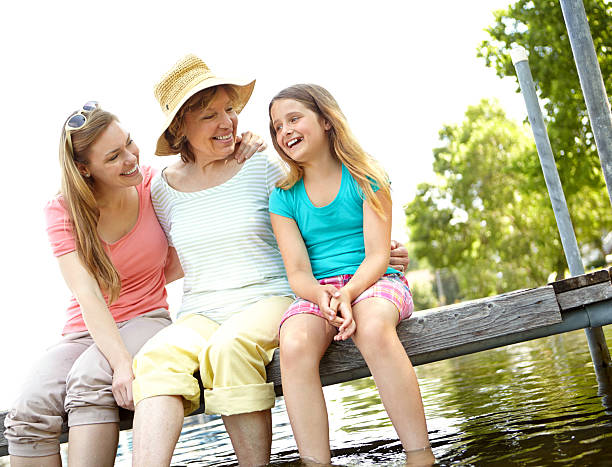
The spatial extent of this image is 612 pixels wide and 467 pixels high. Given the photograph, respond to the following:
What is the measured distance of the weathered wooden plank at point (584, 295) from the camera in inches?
117

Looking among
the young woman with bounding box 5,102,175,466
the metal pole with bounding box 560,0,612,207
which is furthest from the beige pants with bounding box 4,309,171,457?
the metal pole with bounding box 560,0,612,207

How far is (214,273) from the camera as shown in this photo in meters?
3.24

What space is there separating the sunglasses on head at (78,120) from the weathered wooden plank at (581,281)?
6.84 feet

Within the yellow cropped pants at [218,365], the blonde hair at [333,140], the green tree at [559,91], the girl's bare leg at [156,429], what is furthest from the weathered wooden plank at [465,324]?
the green tree at [559,91]

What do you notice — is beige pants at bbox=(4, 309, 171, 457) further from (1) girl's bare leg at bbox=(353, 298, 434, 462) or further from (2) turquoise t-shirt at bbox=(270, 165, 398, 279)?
(1) girl's bare leg at bbox=(353, 298, 434, 462)

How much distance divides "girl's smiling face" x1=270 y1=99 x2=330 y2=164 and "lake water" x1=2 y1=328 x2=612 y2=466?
4.17 feet

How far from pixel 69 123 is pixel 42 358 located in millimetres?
1014

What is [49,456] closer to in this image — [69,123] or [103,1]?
[69,123]

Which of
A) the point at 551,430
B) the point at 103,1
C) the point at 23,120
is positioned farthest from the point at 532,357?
the point at 103,1

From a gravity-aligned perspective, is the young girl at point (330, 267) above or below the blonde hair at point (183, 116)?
below

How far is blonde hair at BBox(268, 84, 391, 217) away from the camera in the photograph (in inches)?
121

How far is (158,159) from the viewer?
12.5 ft

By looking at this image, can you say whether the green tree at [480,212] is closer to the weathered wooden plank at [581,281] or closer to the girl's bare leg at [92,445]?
the weathered wooden plank at [581,281]

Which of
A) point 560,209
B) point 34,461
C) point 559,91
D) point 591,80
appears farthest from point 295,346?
point 559,91
